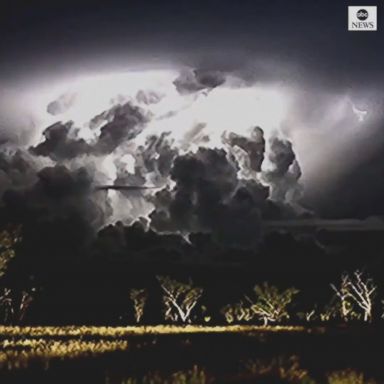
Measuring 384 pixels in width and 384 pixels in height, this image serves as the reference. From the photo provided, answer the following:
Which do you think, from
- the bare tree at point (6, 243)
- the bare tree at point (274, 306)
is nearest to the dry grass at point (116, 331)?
the bare tree at point (6, 243)

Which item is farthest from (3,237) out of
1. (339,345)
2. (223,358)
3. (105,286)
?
(105,286)

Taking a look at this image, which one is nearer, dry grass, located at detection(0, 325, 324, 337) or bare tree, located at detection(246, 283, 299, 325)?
dry grass, located at detection(0, 325, 324, 337)

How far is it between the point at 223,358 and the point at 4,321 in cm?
3942

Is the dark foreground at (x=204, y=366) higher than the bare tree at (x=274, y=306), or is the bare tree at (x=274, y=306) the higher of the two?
the dark foreground at (x=204, y=366)

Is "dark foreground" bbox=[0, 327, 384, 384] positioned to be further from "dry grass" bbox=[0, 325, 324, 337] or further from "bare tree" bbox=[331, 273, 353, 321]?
"bare tree" bbox=[331, 273, 353, 321]

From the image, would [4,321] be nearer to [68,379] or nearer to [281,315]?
[281,315]

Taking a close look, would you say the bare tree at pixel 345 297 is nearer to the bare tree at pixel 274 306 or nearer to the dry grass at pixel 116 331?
the bare tree at pixel 274 306

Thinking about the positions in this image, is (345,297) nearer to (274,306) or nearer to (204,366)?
(274,306)

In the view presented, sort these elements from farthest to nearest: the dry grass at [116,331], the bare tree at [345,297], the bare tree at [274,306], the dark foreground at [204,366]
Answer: the bare tree at [274,306] < the bare tree at [345,297] < the dry grass at [116,331] < the dark foreground at [204,366]

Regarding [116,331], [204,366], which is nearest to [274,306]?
[116,331]

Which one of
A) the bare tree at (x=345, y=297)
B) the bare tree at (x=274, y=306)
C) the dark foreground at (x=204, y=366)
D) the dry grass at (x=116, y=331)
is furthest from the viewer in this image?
the bare tree at (x=274, y=306)

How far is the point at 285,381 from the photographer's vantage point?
10570mm

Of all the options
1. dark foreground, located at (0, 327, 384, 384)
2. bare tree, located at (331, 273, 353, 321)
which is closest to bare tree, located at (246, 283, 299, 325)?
bare tree, located at (331, 273, 353, 321)

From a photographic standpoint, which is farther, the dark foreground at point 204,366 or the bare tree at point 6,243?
the bare tree at point 6,243
